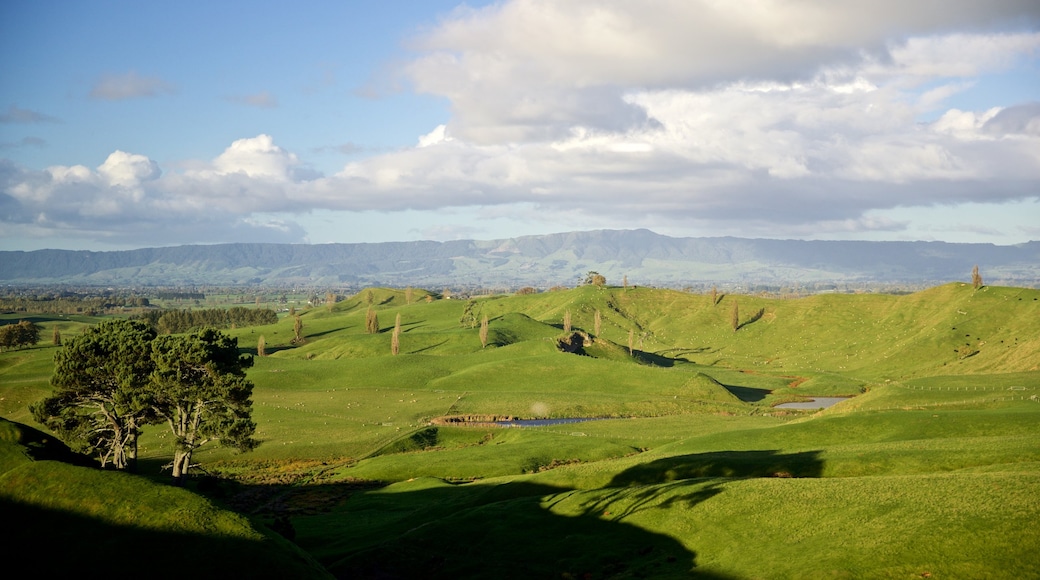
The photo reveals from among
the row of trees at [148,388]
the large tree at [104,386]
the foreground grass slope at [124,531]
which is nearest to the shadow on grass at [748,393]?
the row of trees at [148,388]

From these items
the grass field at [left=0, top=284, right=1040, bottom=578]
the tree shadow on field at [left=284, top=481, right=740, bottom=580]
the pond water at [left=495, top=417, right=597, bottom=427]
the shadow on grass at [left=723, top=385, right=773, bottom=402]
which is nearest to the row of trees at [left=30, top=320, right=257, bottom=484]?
the grass field at [left=0, top=284, right=1040, bottom=578]

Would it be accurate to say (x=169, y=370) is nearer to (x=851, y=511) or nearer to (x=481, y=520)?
(x=481, y=520)

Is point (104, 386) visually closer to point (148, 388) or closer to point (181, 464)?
point (148, 388)

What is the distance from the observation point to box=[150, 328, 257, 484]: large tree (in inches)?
2657

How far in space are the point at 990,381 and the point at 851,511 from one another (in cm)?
10511

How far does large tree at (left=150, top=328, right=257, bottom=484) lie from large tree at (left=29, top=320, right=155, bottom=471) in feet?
5.97

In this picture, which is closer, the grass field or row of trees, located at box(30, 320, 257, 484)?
the grass field

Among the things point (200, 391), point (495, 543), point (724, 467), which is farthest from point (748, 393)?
point (495, 543)

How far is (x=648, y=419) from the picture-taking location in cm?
12900

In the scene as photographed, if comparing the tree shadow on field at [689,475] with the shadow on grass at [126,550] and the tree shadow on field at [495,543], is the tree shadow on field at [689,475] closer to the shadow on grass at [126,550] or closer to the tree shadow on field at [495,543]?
the tree shadow on field at [495,543]

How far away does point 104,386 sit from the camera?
69.7 m

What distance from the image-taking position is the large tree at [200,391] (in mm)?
67500

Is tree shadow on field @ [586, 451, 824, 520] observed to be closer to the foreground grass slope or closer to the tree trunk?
the foreground grass slope

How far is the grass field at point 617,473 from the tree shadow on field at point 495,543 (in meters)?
A: 0.19
